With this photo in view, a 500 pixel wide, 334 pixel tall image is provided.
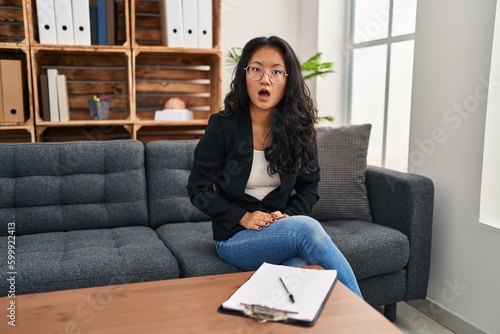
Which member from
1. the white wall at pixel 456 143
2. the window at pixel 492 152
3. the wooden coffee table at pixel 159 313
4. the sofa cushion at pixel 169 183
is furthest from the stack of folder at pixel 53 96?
the window at pixel 492 152

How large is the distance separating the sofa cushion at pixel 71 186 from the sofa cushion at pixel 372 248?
93 cm

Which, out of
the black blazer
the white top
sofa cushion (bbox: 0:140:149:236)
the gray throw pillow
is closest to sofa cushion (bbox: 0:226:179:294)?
sofa cushion (bbox: 0:140:149:236)

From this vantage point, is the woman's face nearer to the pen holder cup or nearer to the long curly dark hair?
the long curly dark hair

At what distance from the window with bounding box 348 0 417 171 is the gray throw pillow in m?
0.49

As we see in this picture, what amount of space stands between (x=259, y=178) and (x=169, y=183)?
0.67 metres

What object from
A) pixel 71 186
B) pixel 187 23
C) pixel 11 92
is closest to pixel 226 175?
pixel 71 186

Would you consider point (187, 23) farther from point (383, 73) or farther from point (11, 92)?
point (383, 73)

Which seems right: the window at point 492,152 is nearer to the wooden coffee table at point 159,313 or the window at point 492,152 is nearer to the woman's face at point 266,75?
the woman's face at point 266,75

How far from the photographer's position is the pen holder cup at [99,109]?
284 centimetres

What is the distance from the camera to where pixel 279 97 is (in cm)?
168

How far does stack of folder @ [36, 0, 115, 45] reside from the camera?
2.57 metres

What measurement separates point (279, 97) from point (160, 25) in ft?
5.49

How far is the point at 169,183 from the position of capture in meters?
2.21

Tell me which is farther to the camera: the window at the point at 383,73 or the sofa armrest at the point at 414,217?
the window at the point at 383,73
